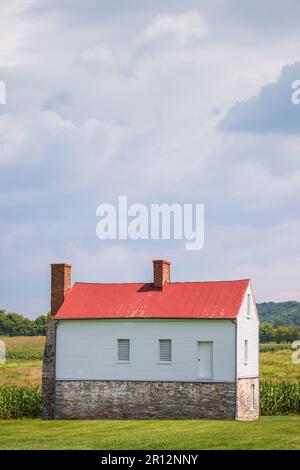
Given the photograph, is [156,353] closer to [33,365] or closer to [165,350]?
[165,350]

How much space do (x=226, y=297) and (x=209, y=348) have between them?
9.59ft

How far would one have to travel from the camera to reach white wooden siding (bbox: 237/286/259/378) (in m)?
44.1

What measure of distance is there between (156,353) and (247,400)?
527cm

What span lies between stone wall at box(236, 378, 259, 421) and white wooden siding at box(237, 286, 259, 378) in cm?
42

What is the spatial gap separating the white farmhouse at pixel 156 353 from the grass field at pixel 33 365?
1797 cm

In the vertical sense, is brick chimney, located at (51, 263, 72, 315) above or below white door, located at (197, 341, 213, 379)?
above

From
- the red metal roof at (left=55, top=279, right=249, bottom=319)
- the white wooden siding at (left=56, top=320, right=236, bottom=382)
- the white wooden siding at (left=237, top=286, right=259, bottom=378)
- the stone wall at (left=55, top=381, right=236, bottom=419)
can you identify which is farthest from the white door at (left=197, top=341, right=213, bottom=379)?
the red metal roof at (left=55, top=279, right=249, bottom=319)

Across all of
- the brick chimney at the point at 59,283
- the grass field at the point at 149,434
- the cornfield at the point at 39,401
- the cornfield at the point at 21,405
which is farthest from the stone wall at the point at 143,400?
the brick chimney at the point at 59,283

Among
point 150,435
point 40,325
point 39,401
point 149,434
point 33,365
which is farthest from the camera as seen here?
point 40,325

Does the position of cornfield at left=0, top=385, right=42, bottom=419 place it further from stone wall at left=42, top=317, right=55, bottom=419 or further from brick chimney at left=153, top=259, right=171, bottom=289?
brick chimney at left=153, top=259, right=171, bottom=289

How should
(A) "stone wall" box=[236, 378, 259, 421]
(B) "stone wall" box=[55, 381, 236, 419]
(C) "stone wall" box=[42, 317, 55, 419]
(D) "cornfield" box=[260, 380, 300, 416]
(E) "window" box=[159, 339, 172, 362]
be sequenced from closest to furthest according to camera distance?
(B) "stone wall" box=[55, 381, 236, 419] < (A) "stone wall" box=[236, 378, 259, 421] < (E) "window" box=[159, 339, 172, 362] < (C) "stone wall" box=[42, 317, 55, 419] < (D) "cornfield" box=[260, 380, 300, 416]

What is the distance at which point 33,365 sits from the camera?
88.1 m

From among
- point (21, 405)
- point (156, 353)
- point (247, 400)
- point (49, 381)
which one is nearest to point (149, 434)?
point (156, 353)
